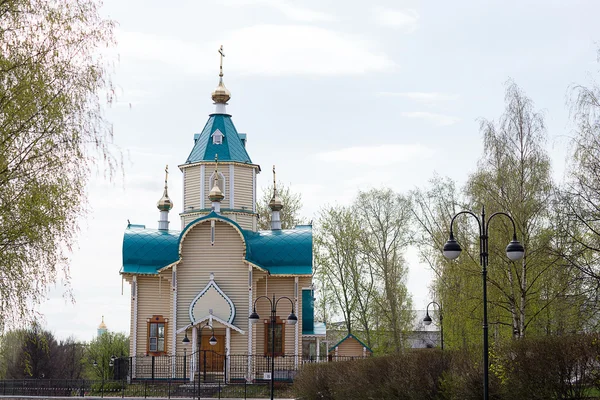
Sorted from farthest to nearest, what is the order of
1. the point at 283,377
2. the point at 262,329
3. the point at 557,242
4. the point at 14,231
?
the point at 262,329 < the point at 283,377 < the point at 557,242 < the point at 14,231

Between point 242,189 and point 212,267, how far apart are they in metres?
4.75

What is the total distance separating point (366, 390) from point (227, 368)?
15.8 m

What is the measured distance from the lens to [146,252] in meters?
40.4

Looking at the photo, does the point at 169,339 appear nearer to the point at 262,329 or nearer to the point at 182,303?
the point at 182,303

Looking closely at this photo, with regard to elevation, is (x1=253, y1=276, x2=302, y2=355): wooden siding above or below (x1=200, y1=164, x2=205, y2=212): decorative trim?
below

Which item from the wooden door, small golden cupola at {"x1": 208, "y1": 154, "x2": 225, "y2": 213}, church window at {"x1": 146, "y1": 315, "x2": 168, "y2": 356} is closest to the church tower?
small golden cupola at {"x1": 208, "y1": 154, "x2": 225, "y2": 213}

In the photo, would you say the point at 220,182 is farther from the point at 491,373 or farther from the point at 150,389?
the point at 491,373

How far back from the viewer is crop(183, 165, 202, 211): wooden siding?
42.5 meters

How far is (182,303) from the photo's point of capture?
1553 inches

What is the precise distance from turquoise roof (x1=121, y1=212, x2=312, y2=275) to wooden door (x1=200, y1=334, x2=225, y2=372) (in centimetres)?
374

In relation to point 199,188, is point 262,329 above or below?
below

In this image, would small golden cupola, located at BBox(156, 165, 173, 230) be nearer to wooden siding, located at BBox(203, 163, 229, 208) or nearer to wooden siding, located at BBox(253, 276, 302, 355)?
wooden siding, located at BBox(203, 163, 229, 208)

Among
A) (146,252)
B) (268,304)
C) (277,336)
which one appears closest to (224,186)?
(146,252)

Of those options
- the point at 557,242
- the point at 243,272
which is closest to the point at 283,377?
the point at 243,272
